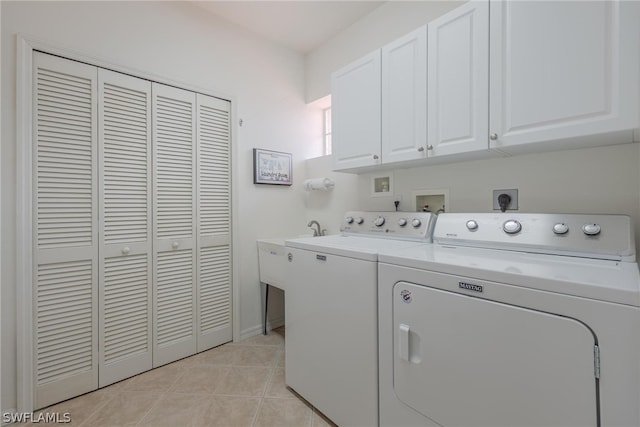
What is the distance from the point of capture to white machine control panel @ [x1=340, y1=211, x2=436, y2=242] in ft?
5.40

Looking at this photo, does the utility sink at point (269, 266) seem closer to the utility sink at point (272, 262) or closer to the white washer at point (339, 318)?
the utility sink at point (272, 262)

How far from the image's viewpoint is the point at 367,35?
234cm

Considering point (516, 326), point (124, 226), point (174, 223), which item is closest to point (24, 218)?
point (124, 226)

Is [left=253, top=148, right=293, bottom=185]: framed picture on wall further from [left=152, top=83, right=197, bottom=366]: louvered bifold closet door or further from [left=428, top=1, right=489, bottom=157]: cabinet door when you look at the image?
[left=428, top=1, right=489, bottom=157]: cabinet door

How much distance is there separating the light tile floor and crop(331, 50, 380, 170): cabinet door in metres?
1.52

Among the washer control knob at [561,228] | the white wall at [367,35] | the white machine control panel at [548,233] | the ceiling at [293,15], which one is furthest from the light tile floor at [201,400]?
the ceiling at [293,15]

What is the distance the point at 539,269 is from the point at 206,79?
244 cm

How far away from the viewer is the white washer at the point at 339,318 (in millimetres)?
1309

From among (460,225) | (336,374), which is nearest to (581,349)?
(460,225)

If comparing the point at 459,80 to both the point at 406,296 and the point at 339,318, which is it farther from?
the point at 339,318

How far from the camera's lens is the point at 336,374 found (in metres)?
1.45

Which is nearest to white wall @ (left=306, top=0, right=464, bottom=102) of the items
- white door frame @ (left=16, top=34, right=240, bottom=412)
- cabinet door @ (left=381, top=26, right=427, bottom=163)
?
cabinet door @ (left=381, top=26, right=427, bottom=163)

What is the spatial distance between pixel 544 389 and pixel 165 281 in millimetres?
2153

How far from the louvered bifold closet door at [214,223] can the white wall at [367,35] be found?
0.96 metres
